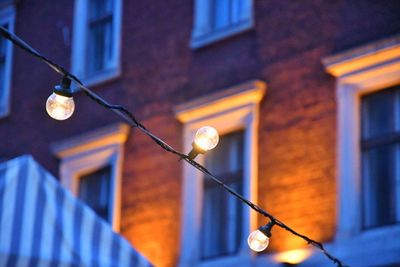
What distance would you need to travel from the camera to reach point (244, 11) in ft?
49.6

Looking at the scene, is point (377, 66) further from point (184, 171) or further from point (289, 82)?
point (184, 171)

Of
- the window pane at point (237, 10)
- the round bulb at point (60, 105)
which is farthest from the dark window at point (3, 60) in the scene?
the round bulb at point (60, 105)

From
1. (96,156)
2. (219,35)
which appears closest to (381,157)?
(219,35)

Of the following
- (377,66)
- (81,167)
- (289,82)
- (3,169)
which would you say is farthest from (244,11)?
(3,169)

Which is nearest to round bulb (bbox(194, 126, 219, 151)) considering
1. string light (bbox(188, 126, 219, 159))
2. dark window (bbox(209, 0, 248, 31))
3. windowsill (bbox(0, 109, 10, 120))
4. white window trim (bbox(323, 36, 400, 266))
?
string light (bbox(188, 126, 219, 159))

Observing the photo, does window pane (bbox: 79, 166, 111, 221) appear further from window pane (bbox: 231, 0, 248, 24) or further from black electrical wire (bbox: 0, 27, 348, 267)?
black electrical wire (bbox: 0, 27, 348, 267)

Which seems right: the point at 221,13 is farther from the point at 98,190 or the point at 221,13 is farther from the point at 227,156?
the point at 98,190

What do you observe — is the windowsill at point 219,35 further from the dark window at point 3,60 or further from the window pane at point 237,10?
the dark window at point 3,60

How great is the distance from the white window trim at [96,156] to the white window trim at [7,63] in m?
1.70

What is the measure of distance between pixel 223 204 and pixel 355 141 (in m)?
2.14

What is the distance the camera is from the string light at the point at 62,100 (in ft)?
25.6

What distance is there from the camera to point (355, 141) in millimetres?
13586

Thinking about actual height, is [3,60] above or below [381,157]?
above

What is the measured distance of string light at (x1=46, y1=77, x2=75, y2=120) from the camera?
781 cm
